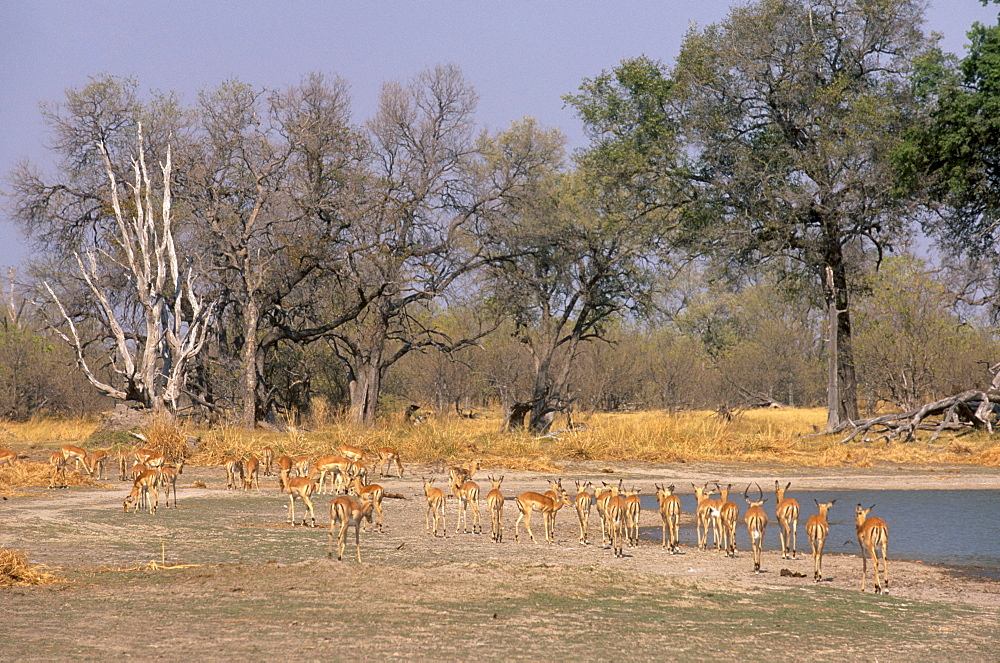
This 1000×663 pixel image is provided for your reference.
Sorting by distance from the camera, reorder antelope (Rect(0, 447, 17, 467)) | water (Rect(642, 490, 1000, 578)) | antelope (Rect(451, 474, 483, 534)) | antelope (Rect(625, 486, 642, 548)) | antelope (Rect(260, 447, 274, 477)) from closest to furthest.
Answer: antelope (Rect(625, 486, 642, 548)), water (Rect(642, 490, 1000, 578)), antelope (Rect(451, 474, 483, 534)), antelope (Rect(0, 447, 17, 467)), antelope (Rect(260, 447, 274, 477))

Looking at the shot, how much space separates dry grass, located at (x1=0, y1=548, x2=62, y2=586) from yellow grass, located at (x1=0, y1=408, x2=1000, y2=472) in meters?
12.4

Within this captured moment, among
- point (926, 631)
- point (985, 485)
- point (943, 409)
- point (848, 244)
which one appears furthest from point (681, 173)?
point (926, 631)

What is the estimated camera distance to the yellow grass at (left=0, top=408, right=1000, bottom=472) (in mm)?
22031

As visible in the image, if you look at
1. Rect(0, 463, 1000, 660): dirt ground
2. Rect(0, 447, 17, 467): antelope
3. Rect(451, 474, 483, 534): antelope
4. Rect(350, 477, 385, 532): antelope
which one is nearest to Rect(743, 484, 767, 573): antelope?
Rect(0, 463, 1000, 660): dirt ground

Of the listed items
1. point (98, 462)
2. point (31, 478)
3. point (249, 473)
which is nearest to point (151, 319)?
point (98, 462)

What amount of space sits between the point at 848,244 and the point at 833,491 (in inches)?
655

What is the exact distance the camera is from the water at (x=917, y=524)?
39.8 ft

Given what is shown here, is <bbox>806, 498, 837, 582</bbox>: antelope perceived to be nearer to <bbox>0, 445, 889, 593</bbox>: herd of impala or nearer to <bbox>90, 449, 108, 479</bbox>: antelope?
→ <bbox>0, 445, 889, 593</bbox>: herd of impala

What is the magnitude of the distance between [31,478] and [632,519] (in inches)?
433

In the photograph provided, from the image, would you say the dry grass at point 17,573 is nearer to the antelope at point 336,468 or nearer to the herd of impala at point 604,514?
the herd of impala at point 604,514

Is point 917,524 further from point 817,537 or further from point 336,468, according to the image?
point 336,468

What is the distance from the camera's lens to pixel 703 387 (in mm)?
48156

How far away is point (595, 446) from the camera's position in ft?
81.2

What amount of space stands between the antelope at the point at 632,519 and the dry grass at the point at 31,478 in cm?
967
